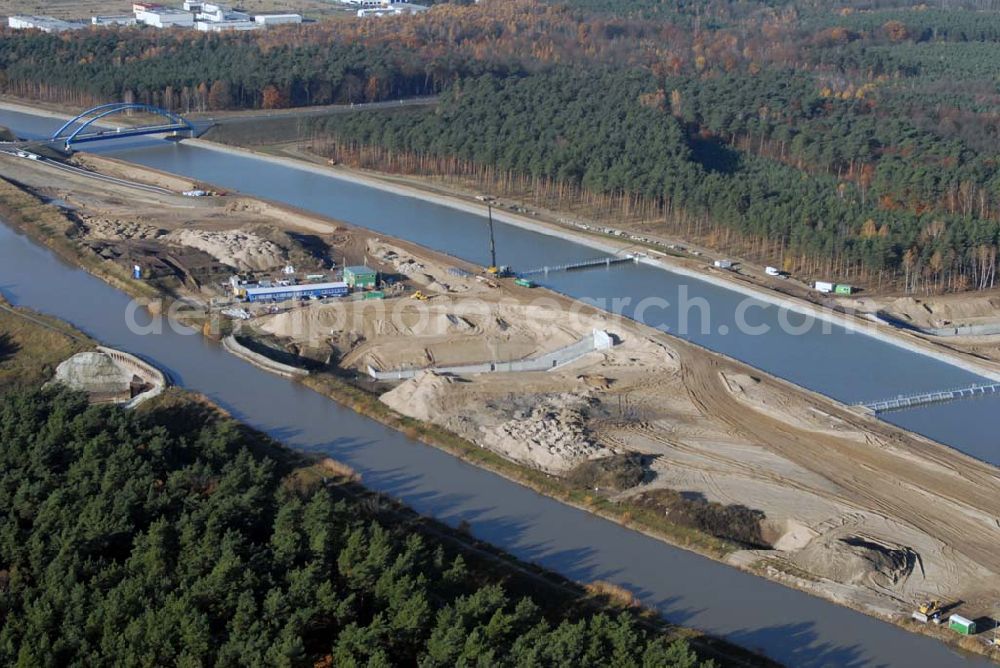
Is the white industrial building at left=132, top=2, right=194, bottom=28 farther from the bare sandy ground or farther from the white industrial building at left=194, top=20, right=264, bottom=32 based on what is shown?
the bare sandy ground

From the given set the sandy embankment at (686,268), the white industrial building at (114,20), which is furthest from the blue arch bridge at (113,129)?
the white industrial building at (114,20)

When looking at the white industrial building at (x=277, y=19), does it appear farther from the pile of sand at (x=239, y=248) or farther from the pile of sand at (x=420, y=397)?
the pile of sand at (x=420, y=397)

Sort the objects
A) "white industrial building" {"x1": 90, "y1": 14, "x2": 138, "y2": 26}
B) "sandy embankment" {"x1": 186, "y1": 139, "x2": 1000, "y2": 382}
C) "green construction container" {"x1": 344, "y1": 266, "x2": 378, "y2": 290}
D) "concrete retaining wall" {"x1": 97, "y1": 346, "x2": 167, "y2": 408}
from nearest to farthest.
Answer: "concrete retaining wall" {"x1": 97, "y1": 346, "x2": 167, "y2": 408} → "sandy embankment" {"x1": 186, "y1": 139, "x2": 1000, "y2": 382} → "green construction container" {"x1": 344, "y1": 266, "x2": 378, "y2": 290} → "white industrial building" {"x1": 90, "y1": 14, "x2": 138, "y2": 26}

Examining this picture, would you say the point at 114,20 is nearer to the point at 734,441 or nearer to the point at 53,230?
the point at 53,230

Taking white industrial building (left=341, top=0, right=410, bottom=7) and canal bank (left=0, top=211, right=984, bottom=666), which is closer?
canal bank (left=0, top=211, right=984, bottom=666)

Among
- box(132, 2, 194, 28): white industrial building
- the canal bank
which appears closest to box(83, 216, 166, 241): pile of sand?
the canal bank

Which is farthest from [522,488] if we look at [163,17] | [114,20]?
[114,20]
